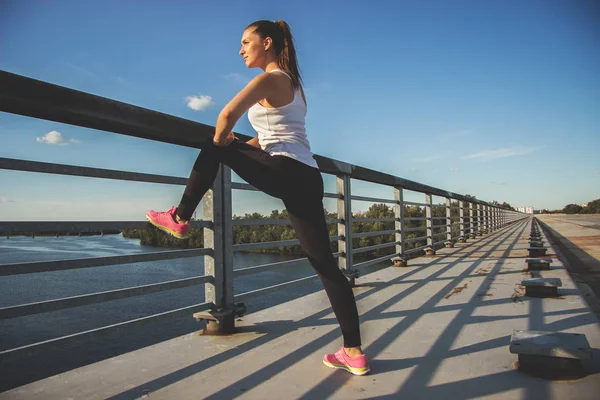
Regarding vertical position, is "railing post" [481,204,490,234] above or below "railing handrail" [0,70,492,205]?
below

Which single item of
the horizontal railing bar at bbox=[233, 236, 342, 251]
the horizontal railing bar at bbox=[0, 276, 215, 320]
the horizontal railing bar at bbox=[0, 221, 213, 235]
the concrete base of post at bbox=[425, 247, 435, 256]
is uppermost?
the horizontal railing bar at bbox=[0, 221, 213, 235]

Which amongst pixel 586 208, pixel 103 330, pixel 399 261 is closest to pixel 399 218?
pixel 399 261

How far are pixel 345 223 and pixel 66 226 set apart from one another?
6.70ft

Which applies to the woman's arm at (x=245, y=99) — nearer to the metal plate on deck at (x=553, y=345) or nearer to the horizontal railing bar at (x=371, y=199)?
the metal plate on deck at (x=553, y=345)

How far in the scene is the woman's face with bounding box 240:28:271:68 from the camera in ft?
4.38

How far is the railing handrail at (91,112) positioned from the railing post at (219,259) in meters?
0.32

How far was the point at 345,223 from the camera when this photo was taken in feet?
9.75

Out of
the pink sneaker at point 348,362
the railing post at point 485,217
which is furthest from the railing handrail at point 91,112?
the railing post at point 485,217

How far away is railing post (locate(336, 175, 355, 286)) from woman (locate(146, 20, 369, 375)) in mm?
1564

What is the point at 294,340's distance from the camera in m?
1.64

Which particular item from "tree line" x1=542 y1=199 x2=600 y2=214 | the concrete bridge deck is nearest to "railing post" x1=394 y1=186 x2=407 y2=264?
the concrete bridge deck

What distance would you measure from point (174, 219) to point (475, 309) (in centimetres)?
168

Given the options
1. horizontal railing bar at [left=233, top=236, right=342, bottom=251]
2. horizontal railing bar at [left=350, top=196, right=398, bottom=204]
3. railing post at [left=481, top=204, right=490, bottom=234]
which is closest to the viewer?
horizontal railing bar at [left=233, top=236, right=342, bottom=251]

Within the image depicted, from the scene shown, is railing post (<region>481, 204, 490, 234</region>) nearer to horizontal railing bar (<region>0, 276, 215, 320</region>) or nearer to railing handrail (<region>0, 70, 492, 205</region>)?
railing handrail (<region>0, 70, 492, 205</region>)
